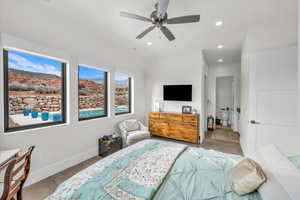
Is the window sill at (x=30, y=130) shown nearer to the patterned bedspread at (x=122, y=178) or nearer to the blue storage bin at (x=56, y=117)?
the blue storage bin at (x=56, y=117)

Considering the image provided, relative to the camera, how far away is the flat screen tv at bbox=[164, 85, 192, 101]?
12.8 feet

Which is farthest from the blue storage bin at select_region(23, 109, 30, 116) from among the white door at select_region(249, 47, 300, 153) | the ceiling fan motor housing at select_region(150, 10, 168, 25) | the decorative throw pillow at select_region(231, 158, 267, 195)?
the white door at select_region(249, 47, 300, 153)

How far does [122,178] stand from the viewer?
3.75 ft

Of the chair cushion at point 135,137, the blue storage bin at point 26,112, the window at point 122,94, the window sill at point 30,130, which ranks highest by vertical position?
the window at point 122,94

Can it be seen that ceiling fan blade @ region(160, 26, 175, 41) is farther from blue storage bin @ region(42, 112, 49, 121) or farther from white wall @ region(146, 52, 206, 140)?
blue storage bin @ region(42, 112, 49, 121)

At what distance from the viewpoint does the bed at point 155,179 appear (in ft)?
3.17

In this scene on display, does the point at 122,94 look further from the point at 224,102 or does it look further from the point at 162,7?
the point at 224,102

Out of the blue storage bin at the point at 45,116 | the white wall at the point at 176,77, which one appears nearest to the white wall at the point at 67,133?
the blue storage bin at the point at 45,116

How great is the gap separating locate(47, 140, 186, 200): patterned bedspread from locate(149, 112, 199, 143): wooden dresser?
212 cm

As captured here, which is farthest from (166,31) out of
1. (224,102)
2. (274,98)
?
(224,102)

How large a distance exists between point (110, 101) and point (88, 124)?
0.81 m

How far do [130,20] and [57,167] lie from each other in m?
Answer: 2.96

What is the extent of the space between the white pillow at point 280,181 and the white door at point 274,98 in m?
1.57

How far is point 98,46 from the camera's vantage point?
2994 millimetres
